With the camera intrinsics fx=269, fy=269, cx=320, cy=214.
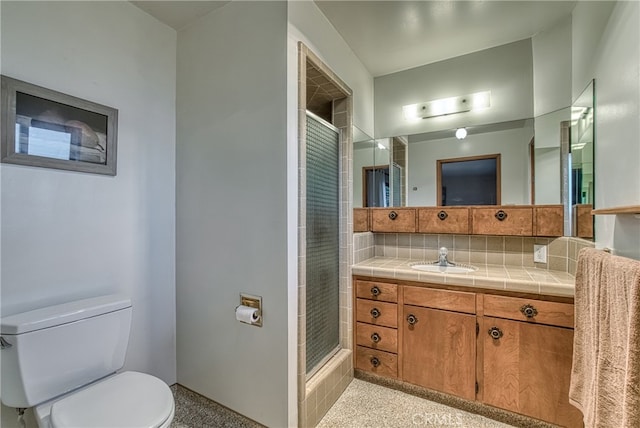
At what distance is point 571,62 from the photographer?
1.85 m

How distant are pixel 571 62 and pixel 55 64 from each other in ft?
10.4

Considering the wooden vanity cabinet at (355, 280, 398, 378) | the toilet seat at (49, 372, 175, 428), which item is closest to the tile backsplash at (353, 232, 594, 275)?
the wooden vanity cabinet at (355, 280, 398, 378)

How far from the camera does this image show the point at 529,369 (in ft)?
5.21

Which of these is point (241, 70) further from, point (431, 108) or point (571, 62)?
point (571, 62)

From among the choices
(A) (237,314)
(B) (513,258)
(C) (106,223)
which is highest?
(C) (106,223)

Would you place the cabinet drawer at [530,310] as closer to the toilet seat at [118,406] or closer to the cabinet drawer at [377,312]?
the cabinet drawer at [377,312]

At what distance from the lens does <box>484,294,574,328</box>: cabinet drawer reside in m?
1.51

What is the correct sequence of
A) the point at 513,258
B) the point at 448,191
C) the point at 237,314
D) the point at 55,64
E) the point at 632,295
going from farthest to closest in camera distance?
the point at 448,191
the point at 513,258
the point at 237,314
the point at 55,64
the point at 632,295

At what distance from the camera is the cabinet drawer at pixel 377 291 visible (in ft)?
6.42

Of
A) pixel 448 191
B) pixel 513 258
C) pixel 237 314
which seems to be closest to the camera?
pixel 237 314

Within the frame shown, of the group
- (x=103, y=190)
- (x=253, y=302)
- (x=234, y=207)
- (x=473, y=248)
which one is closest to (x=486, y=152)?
(x=473, y=248)

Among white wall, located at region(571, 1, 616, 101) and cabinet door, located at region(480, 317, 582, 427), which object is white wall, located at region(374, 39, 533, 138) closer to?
white wall, located at region(571, 1, 616, 101)

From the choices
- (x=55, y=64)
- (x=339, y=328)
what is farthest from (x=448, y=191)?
(x=55, y=64)

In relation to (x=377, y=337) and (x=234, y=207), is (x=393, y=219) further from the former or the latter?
(x=234, y=207)
